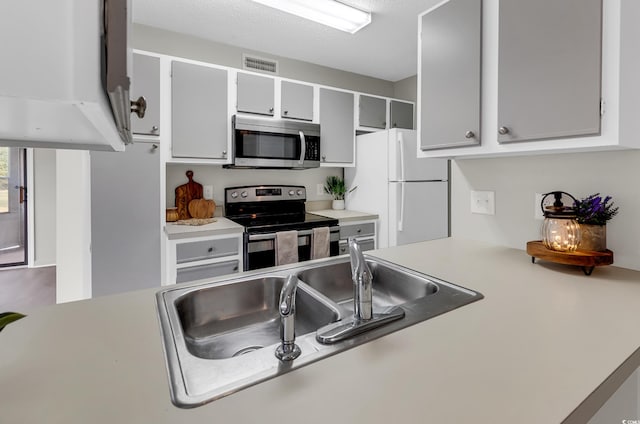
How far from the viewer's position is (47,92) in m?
0.32

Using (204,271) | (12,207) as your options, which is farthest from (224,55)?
(12,207)

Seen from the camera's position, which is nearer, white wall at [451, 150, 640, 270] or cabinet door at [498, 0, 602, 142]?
cabinet door at [498, 0, 602, 142]

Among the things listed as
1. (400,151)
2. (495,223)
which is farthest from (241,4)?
(495,223)

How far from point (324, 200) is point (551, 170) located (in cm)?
247

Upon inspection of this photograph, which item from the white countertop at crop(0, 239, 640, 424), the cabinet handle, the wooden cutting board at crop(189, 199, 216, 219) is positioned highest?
the cabinet handle

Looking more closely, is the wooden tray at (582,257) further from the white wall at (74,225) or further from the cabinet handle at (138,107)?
Result: the white wall at (74,225)

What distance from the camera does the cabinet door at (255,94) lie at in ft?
9.07

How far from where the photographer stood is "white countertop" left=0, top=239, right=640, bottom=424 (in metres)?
0.51

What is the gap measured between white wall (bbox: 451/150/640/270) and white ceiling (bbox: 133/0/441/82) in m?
1.53

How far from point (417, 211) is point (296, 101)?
61.5 inches

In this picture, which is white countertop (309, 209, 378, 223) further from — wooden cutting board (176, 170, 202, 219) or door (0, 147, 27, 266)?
door (0, 147, 27, 266)

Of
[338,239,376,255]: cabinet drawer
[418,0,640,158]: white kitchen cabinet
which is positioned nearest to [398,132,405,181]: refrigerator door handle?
[338,239,376,255]: cabinet drawer

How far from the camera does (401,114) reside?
3828mm

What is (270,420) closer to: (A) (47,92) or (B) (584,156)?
(A) (47,92)
